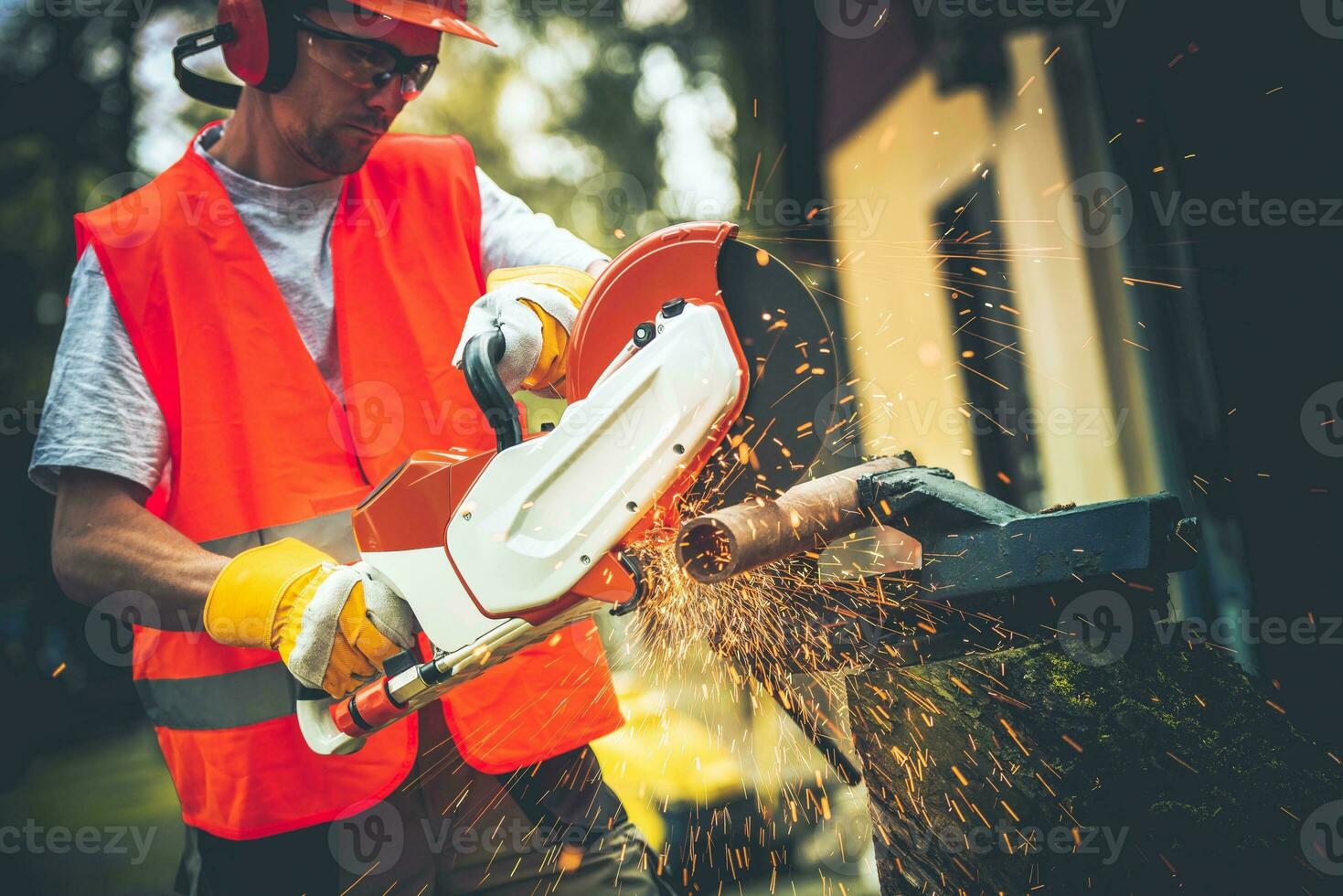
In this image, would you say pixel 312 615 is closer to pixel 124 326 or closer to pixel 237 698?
pixel 237 698

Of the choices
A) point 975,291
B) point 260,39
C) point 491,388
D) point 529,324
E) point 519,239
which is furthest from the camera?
point 975,291

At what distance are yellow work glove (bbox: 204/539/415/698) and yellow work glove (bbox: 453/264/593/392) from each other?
Result: 51 centimetres

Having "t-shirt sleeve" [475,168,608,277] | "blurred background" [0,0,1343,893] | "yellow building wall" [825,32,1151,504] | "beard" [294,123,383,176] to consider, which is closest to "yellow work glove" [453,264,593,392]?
"t-shirt sleeve" [475,168,608,277]

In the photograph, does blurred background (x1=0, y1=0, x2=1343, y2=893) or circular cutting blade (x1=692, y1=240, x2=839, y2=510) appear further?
blurred background (x1=0, y1=0, x2=1343, y2=893)

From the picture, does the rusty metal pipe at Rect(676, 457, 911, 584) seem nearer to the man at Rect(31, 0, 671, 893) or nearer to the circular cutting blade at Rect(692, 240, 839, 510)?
the circular cutting blade at Rect(692, 240, 839, 510)

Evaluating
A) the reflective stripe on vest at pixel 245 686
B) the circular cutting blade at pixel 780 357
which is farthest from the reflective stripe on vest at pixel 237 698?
the circular cutting blade at pixel 780 357

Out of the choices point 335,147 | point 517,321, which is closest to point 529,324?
point 517,321

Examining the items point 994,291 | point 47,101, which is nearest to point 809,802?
point 994,291

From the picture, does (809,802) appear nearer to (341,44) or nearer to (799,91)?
(341,44)

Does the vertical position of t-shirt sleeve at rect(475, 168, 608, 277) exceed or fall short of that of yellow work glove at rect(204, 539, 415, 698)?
it exceeds it

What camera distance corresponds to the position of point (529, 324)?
4.84 feet

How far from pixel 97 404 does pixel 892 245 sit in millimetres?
4879

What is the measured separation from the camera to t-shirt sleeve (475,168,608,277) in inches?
82.4

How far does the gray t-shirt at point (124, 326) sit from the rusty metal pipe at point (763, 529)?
987mm
